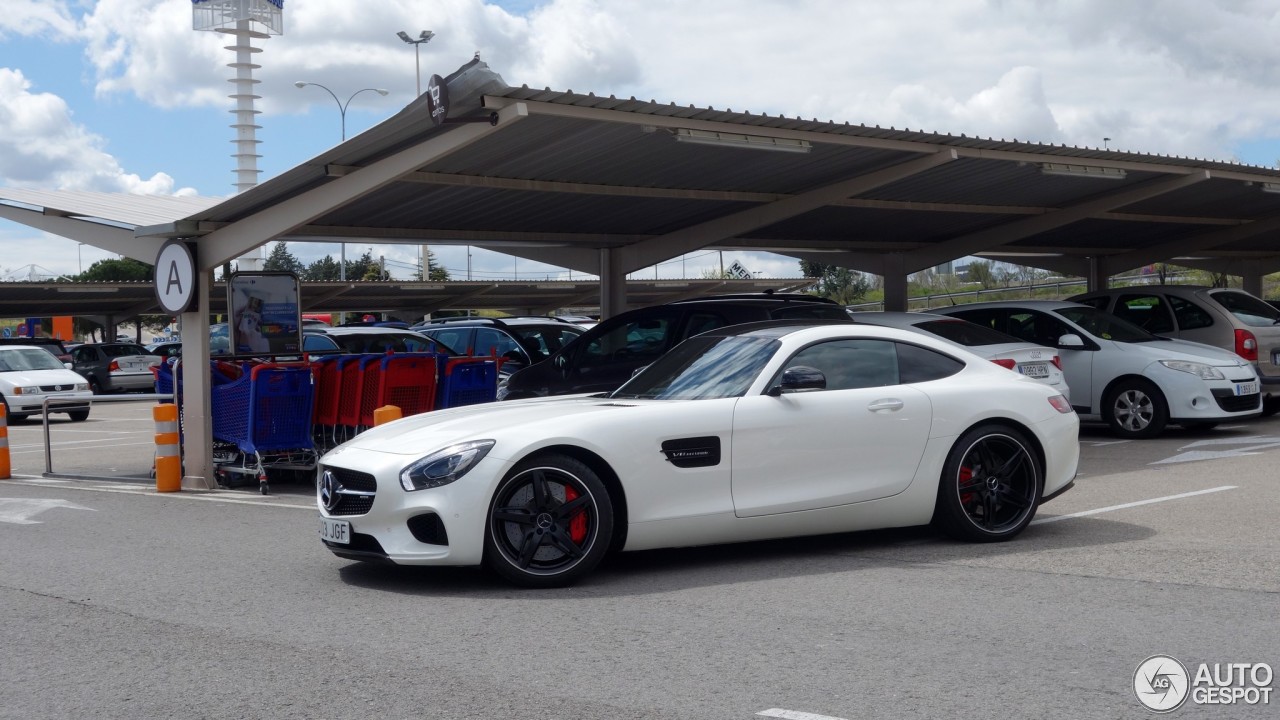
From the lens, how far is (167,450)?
11.9m

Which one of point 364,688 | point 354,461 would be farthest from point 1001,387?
point 364,688

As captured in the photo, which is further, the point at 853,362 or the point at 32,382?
the point at 32,382

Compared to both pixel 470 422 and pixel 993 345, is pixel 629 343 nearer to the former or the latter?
pixel 993 345

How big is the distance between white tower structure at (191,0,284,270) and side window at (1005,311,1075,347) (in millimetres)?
87100

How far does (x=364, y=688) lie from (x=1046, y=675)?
8.80 feet

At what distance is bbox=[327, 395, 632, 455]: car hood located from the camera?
671 centimetres

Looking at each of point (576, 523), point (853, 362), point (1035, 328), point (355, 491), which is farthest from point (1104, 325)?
point (355, 491)

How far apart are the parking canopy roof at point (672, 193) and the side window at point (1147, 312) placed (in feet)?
5.45

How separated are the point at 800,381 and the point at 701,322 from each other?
17.3ft

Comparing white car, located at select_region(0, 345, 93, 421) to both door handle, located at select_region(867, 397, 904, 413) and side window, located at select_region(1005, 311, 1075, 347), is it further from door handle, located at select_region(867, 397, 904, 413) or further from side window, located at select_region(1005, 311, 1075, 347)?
door handle, located at select_region(867, 397, 904, 413)

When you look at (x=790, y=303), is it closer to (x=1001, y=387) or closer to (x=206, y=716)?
(x=1001, y=387)

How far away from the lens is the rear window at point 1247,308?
1560cm

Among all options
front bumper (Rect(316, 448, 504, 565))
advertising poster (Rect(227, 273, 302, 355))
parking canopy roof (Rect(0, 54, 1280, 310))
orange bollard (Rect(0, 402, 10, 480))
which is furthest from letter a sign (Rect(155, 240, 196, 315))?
front bumper (Rect(316, 448, 504, 565))

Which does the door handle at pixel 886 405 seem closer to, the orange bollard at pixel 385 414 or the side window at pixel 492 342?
the orange bollard at pixel 385 414
